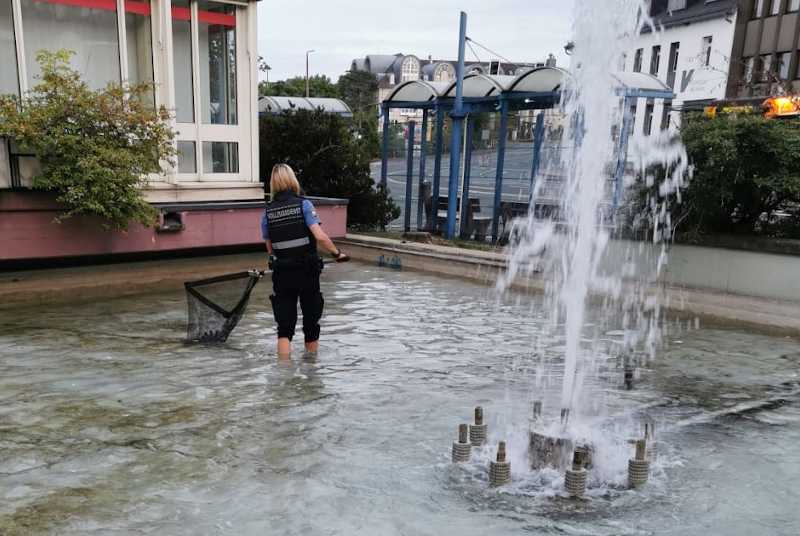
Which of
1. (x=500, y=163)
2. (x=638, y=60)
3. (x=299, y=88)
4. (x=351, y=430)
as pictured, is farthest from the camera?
(x=299, y=88)

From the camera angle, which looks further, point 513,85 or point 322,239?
point 513,85

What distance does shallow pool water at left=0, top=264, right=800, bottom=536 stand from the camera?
13.2ft

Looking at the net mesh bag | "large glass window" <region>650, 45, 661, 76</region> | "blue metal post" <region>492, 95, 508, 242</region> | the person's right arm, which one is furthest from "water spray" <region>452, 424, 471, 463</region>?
"large glass window" <region>650, 45, 661, 76</region>

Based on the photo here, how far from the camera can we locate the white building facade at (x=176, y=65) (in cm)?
1069

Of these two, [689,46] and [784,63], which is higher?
[689,46]

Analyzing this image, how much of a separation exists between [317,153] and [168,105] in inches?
153

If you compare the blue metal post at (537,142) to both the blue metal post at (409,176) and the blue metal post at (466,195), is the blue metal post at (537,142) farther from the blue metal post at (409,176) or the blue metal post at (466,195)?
the blue metal post at (409,176)

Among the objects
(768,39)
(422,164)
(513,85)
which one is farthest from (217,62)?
(768,39)

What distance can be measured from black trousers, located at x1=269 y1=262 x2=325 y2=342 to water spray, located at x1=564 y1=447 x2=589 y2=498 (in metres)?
3.51

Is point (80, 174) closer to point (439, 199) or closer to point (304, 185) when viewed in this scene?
point (304, 185)

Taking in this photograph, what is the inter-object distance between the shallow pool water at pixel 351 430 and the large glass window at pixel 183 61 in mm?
4957

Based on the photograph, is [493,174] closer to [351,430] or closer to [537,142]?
[537,142]

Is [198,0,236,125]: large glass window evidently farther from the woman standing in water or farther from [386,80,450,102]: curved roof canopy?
the woman standing in water

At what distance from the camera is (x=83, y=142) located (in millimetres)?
9734
